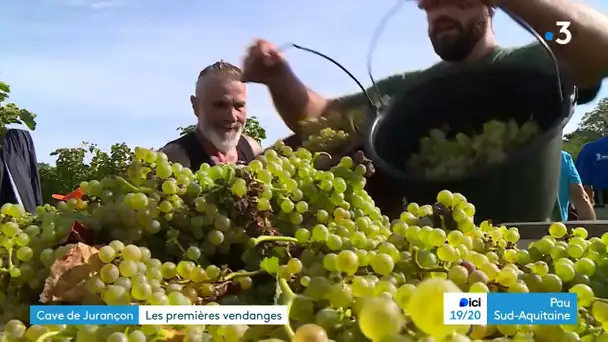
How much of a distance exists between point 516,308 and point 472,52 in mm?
843

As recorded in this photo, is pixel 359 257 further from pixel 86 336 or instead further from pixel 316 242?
pixel 86 336

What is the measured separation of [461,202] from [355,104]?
1.77ft

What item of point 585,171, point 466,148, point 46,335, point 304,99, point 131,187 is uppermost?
point 585,171

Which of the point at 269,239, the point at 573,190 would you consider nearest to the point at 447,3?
the point at 269,239

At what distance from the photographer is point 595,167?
239 centimetres

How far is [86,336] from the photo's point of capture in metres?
0.47

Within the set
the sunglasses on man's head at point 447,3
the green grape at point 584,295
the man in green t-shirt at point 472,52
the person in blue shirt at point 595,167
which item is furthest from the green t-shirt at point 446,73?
the person in blue shirt at point 595,167

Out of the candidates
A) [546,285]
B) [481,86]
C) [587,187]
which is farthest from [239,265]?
[587,187]

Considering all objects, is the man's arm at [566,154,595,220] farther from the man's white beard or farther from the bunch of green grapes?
the bunch of green grapes

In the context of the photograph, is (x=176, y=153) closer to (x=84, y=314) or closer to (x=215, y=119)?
(x=215, y=119)

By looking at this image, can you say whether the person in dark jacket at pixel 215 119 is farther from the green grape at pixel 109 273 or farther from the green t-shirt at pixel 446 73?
the green grape at pixel 109 273

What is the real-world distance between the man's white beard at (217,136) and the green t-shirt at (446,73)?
0.35 meters

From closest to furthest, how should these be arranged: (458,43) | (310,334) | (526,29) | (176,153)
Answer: (310,334), (526,29), (458,43), (176,153)

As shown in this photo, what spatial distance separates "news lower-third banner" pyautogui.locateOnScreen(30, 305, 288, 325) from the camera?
0.48 metres
